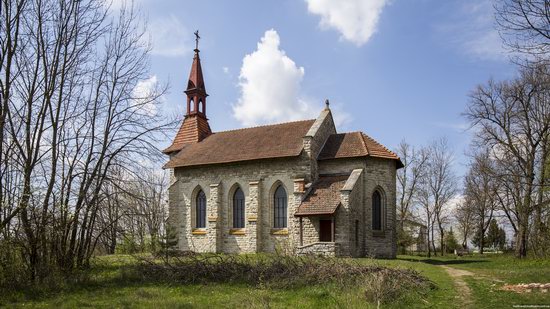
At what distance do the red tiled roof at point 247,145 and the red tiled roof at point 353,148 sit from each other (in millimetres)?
1812

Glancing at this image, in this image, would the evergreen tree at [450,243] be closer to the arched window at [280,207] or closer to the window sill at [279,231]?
the arched window at [280,207]

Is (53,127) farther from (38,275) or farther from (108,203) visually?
(38,275)

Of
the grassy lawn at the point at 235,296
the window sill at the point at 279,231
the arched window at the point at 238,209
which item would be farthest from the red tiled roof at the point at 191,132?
the grassy lawn at the point at 235,296

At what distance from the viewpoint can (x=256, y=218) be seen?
1069 inches

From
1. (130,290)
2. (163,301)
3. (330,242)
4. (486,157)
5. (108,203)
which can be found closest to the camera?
(163,301)

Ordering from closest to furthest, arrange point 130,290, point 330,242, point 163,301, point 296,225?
1. point 163,301
2. point 130,290
3. point 330,242
4. point 296,225

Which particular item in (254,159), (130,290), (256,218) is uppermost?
(254,159)

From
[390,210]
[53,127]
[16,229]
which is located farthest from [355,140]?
[16,229]

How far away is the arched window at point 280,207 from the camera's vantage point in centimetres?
2720

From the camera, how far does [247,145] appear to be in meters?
29.3

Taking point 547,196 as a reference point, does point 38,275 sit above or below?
below

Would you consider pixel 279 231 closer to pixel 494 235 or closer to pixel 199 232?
pixel 199 232

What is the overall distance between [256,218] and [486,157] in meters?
17.8

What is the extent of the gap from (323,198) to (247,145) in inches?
275
